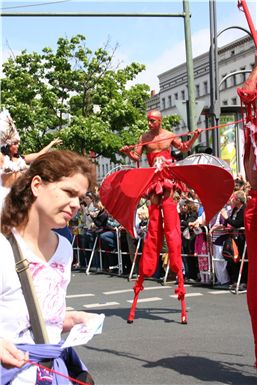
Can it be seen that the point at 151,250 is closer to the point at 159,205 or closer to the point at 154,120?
the point at 159,205

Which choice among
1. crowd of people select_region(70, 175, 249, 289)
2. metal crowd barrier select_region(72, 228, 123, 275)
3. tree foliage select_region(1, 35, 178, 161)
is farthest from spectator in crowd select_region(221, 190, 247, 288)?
tree foliage select_region(1, 35, 178, 161)

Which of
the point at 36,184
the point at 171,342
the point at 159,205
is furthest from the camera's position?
the point at 159,205

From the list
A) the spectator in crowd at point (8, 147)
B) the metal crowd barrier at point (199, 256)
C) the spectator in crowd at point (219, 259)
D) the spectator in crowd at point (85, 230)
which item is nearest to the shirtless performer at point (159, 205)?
the spectator in crowd at point (8, 147)

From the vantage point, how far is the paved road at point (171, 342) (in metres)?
5.44

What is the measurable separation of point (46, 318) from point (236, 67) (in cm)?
6707

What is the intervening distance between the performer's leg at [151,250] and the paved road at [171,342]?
0.43m

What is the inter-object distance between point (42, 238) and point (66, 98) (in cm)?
2830

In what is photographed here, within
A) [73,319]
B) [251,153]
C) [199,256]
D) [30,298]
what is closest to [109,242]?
[199,256]

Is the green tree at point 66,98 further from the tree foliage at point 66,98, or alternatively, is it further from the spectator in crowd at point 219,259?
the spectator in crowd at point 219,259

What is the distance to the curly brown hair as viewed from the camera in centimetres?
251

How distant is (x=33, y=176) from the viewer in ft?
8.38

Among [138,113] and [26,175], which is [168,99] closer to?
[138,113]

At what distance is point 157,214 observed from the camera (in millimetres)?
7930

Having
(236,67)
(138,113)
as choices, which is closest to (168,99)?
(236,67)
